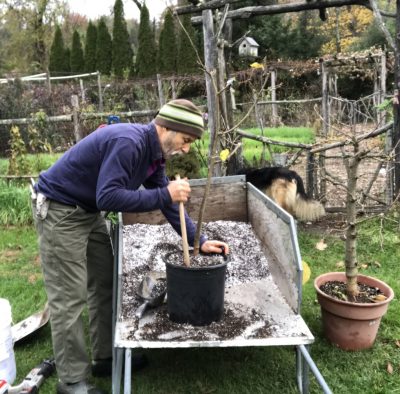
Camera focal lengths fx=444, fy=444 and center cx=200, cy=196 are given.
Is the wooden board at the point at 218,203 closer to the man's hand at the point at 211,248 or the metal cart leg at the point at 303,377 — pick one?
the man's hand at the point at 211,248

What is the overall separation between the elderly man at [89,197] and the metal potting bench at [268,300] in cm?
23

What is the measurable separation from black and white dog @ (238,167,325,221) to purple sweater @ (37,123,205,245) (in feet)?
8.82

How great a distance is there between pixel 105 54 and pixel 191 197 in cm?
1686

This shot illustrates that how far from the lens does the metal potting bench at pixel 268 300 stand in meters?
2.02

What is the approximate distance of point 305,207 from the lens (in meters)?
5.16

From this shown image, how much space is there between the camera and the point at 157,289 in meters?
2.67

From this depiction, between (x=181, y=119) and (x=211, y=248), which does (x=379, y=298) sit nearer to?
(x=211, y=248)

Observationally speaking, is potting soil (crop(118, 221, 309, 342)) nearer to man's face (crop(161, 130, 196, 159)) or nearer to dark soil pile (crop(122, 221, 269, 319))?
dark soil pile (crop(122, 221, 269, 319))

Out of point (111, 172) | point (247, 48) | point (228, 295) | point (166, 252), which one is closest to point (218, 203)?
point (166, 252)

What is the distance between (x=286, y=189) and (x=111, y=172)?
3287mm

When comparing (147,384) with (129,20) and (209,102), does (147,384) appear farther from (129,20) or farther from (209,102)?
(129,20)

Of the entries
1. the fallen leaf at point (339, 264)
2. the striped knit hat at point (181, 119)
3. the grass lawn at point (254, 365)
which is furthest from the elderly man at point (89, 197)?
the fallen leaf at point (339, 264)

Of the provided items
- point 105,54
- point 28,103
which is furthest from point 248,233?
point 105,54

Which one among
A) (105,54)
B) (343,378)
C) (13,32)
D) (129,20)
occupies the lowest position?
(343,378)
